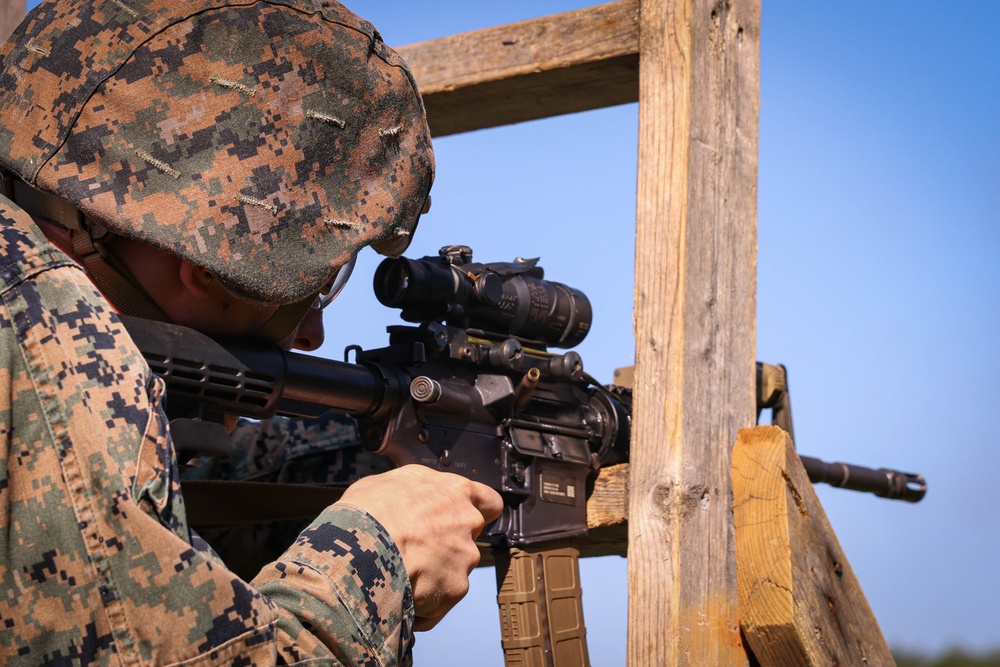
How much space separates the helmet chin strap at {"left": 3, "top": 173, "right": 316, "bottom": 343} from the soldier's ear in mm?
74

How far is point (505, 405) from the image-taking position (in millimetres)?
3432

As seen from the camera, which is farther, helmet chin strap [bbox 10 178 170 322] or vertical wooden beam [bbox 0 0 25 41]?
vertical wooden beam [bbox 0 0 25 41]

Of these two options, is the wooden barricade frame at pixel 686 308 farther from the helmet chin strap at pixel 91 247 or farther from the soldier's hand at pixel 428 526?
the helmet chin strap at pixel 91 247

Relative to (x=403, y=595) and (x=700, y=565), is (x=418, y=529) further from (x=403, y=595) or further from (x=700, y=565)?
(x=700, y=565)

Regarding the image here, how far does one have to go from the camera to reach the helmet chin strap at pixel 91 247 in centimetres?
196

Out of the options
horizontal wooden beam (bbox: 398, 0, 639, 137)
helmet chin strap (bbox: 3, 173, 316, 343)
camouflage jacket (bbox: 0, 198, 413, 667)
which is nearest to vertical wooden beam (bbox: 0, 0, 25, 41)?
horizontal wooden beam (bbox: 398, 0, 639, 137)

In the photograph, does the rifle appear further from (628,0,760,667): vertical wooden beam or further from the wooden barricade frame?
(628,0,760,667): vertical wooden beam

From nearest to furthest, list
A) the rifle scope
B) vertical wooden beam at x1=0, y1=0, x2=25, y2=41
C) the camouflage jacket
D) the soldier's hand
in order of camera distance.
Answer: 1. the camouflage jacket
2. the soldier's hand
3. the rifle scope
4. vertical wooden beam at x1=0, y1=0, x2=25, y2=41

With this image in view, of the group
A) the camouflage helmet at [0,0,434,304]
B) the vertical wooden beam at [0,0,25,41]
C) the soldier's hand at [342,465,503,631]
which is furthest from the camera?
the vertical wooden beam at [0,0,25,41]

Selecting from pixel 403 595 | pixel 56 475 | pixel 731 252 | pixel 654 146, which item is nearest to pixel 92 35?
pixel 56 475

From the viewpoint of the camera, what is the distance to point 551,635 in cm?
342

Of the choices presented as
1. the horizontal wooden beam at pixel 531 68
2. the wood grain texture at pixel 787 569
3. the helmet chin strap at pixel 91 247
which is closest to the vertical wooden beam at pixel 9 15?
the horizontal wooden beam at pixel 531 68

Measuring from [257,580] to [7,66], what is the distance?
0.99m

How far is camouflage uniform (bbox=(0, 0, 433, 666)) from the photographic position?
1.58 metres
